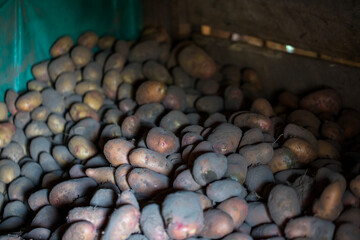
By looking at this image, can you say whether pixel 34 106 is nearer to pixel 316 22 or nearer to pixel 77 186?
pixel 77 186

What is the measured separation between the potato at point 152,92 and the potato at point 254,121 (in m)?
0.73

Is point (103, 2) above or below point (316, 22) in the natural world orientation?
above

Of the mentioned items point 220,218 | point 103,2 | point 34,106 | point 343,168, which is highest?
point 103,2

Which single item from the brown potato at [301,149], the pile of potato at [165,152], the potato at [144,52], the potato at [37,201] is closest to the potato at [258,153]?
the pile of potato at [165,152]

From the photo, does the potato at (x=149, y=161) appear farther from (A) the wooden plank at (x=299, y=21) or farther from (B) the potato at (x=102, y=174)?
(A) the wooden plank at (x=299, y=21)

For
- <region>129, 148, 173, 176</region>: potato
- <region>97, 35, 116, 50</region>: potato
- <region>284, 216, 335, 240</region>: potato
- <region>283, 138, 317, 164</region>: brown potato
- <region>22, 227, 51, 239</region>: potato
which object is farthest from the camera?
<region>97, 35, 116, 50</region>: potato

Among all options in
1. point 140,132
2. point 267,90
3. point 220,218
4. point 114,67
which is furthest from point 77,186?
point 267,90

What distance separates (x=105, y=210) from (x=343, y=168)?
1.54m

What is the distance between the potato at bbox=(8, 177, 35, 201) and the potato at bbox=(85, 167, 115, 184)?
57 cm

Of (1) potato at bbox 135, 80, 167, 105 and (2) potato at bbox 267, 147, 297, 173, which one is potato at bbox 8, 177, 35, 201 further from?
(2) potato at bbox 267, 147, 297, 173

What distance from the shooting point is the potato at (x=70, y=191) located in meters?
2.22

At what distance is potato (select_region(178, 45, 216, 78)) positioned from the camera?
3396mm

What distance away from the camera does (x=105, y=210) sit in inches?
75.4

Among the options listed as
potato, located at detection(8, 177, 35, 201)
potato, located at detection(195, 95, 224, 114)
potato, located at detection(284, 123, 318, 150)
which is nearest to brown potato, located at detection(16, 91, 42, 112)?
potato, located at detection(8, 177, 35, 201)
